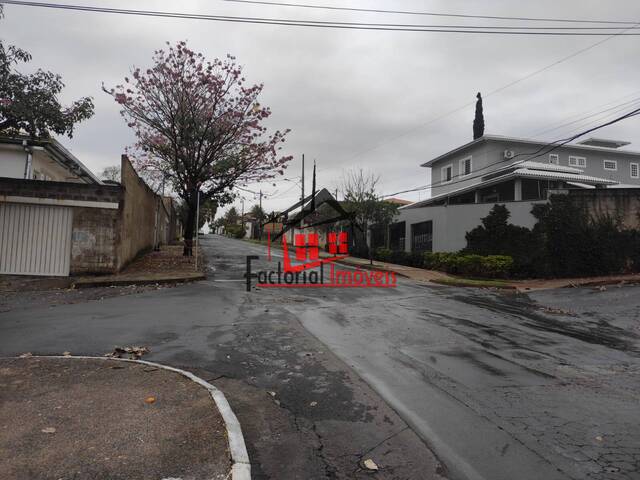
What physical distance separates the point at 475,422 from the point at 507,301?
32.9 ft

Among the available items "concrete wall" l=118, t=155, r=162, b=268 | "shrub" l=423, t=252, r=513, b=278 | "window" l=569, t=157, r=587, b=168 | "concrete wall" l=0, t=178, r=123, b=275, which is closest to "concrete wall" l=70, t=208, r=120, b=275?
"concrete wall" l=0, t=178, r=123, b=275

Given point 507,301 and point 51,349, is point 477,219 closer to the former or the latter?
point 507,301

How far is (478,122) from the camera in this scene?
35.7 meters

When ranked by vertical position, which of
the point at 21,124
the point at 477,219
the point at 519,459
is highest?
the point at 21,124

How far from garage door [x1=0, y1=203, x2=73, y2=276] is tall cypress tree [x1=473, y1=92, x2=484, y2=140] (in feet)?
101

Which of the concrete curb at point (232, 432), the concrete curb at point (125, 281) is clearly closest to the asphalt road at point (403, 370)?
the concrete curb at point (232, 432)

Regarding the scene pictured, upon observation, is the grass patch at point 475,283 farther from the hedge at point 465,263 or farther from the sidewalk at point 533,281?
the hedge at point 465,263

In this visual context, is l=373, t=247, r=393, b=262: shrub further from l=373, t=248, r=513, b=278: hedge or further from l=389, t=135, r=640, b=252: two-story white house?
l=373, t=248, r=513, b=278: hedge

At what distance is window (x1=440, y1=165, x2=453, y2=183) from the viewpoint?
36231 mm

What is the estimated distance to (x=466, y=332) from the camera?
27.3 ft

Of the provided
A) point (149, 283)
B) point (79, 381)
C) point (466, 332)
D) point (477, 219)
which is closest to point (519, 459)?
point (79, 381)

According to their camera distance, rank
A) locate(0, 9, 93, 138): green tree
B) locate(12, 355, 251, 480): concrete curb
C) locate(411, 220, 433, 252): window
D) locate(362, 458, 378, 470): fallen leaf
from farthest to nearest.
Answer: locate(411, 220, 433, 252): window, locate(0, 9, 93, 138): green tree, locate(362, 458, 378, 470): fallen leaf, locate(12, 355, 251, 480): concrete curb

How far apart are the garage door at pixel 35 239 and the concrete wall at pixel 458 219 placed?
17.2m

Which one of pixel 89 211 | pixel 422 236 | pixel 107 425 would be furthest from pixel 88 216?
pixel 422 236
